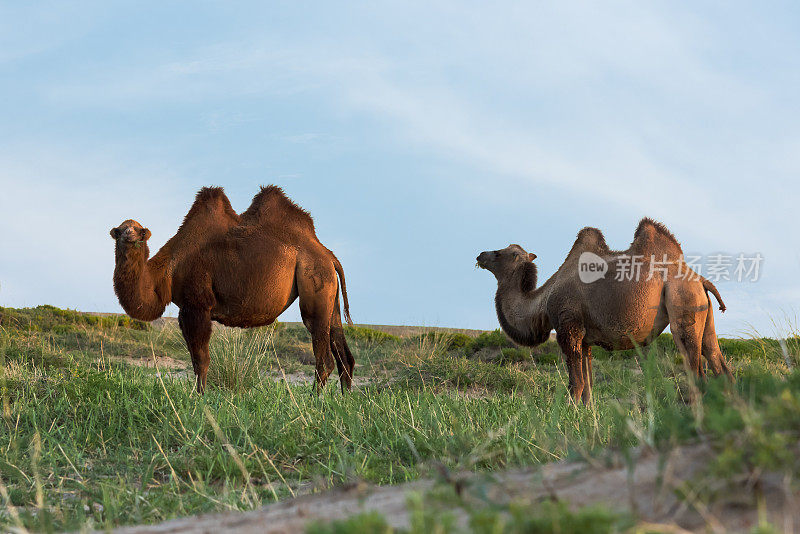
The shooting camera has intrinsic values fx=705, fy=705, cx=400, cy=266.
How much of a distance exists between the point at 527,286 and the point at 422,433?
17.9 feet

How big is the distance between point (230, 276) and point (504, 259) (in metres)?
3.88

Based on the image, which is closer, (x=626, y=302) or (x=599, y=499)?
(x=599, y=499)

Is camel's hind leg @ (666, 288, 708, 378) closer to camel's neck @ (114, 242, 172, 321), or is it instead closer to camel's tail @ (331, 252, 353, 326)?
camel's tail @ (331, 252, 353, 326)

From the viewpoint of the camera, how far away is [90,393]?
644cm

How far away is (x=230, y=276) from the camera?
8930 millimetres

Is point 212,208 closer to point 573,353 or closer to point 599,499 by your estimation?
point 573,353

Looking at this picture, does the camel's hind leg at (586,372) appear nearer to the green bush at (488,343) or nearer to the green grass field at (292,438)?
the green grass field at (292,438)

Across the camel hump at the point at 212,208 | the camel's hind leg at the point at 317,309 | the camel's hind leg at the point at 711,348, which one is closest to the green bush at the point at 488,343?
the camel's hind leg at the point at 711,348

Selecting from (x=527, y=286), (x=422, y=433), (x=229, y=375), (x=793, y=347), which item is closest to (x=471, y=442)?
(x=422, y=433)

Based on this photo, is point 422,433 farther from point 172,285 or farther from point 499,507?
point 172,285

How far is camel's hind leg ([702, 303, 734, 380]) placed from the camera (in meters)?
9.05

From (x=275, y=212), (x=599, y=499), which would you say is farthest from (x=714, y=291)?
(x=599, y=499)

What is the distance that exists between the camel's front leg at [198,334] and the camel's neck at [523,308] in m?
4.06

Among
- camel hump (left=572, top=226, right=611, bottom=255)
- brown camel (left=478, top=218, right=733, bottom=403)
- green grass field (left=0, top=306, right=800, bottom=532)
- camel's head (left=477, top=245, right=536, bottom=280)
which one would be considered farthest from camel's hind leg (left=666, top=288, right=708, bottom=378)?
camel's head (left=477, top=245, right=536, bottom=280)
